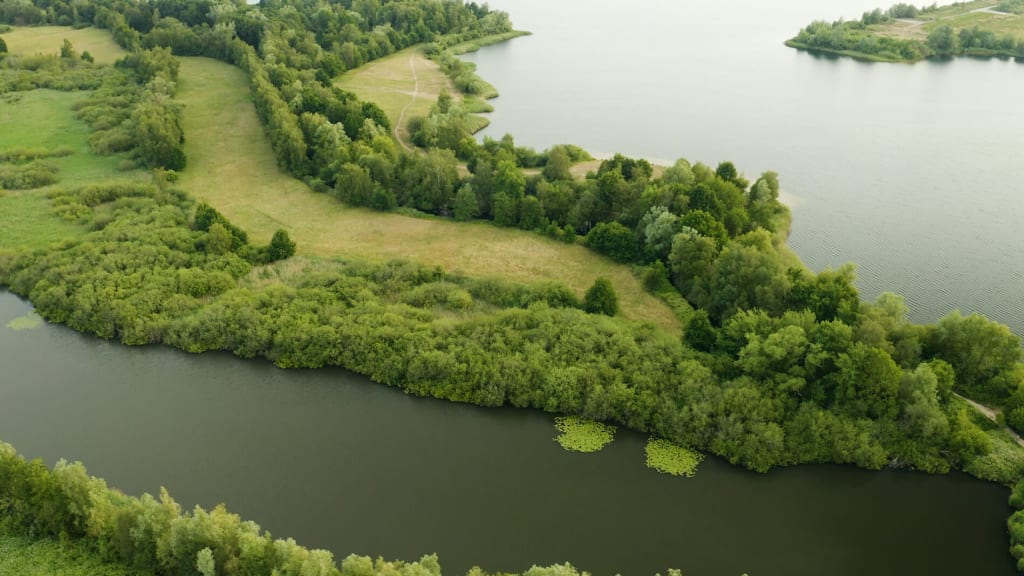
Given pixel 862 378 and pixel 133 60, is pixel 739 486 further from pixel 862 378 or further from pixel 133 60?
pixel 133 60

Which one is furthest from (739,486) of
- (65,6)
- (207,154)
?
(65,6)

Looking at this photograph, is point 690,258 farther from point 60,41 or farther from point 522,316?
point 60,41

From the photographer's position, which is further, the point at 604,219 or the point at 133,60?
the point at 133,60

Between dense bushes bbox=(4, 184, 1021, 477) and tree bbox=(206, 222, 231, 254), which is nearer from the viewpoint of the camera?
dense bushes bbox=(4, 184, 1021, 477)

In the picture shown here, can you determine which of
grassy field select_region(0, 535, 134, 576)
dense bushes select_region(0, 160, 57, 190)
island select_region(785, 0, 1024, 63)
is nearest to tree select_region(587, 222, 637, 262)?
grassy field select_region(0, 535, 134, 576)

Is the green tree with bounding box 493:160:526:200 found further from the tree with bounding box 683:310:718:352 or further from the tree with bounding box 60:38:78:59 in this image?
the tree with bounding box 60:38:78:59
